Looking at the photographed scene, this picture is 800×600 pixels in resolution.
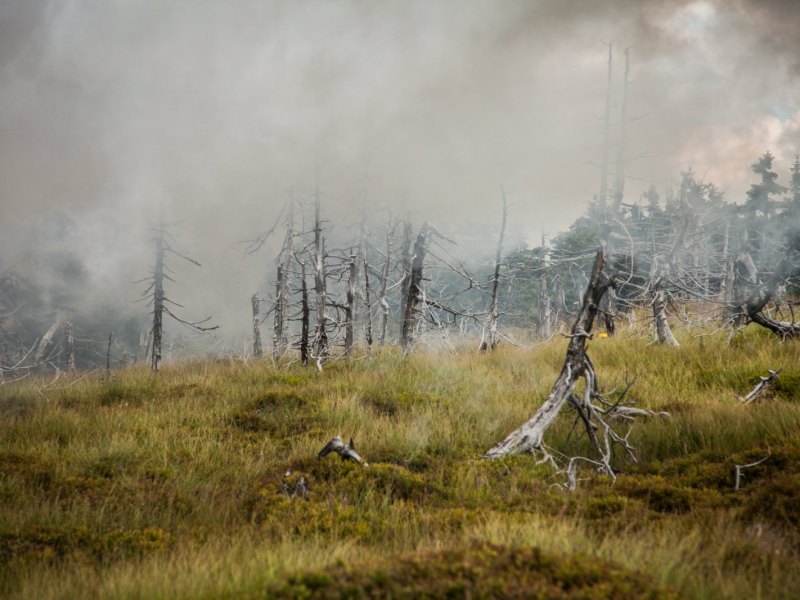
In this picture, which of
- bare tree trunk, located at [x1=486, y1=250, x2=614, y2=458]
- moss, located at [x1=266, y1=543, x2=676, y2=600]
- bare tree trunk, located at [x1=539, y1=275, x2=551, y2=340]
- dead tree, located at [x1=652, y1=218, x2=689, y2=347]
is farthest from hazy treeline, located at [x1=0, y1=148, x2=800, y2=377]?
moss, located at [x1=266, y1=543, x2=676, y2=600]

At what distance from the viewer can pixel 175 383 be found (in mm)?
9867

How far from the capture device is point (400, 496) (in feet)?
14.3

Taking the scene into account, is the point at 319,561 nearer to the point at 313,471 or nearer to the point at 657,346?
the point at 313,471

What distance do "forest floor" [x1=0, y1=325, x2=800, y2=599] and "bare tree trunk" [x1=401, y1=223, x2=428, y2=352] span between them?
11.4 ft

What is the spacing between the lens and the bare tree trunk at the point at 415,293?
12.0 metres

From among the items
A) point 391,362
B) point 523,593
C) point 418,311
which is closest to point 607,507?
point 523,593

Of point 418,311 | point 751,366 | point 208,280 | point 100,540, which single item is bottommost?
point 100,540

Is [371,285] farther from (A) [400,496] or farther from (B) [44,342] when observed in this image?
(A) [400,496]

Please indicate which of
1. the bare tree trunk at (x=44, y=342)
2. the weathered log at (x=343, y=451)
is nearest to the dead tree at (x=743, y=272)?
the weathered log at (x=343, y=451)

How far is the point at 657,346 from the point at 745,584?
863 centimetres

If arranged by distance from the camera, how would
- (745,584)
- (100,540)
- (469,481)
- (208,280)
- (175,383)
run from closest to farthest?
(745,584) → (100,540) → (469,481) → (175,383) → (208,280)

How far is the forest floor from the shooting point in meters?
2.39

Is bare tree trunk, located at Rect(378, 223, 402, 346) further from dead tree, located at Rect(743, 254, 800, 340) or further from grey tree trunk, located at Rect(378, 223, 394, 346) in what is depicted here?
dead tree, located at Rect(743, 254, 800, 340)

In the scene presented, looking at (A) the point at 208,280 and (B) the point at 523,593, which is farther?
(A) the point at 208,280
